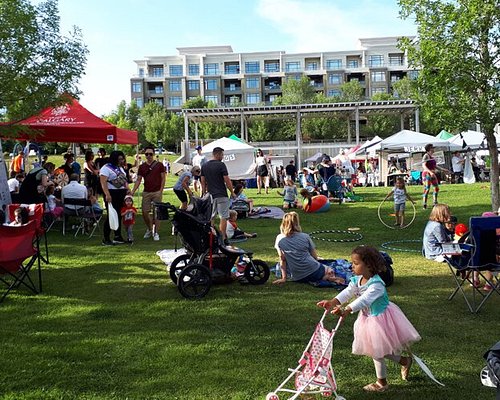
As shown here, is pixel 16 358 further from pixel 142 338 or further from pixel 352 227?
pixel 352 227

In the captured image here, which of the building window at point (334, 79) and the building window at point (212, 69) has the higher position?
the building window at point (212, 69)

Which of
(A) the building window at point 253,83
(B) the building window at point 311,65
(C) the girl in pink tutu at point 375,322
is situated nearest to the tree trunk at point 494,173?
(C) the girl in pink tutu at point 375,322

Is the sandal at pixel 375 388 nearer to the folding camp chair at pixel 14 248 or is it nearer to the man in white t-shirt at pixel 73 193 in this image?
the folding camp chair at pixel 14 248

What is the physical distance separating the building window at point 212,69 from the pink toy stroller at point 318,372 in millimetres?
89188

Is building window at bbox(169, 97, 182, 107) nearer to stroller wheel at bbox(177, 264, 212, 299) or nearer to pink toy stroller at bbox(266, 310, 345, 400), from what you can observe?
stroller wheel at bbox(177, 264, 212, 299)

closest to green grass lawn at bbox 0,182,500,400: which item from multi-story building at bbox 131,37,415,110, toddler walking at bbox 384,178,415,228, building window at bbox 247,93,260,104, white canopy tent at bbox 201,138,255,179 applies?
toddler walking at bbox 384,178,415,228

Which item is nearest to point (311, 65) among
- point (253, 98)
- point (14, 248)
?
point (253, 98)

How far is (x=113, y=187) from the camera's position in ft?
30.9

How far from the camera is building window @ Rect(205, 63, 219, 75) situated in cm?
8975

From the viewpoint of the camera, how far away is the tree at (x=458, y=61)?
9.24 meters

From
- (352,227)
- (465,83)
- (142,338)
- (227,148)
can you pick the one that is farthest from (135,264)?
(227,148)

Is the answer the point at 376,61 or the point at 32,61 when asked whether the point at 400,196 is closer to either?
the point at 32,61

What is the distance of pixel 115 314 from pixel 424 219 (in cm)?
887

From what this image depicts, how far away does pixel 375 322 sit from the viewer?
3.61 metres
